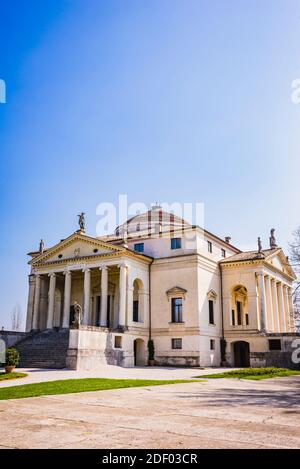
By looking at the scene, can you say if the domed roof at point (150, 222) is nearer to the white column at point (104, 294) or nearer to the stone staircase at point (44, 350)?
the white column at point (104, 294)

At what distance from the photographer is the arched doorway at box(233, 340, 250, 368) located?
144 feet

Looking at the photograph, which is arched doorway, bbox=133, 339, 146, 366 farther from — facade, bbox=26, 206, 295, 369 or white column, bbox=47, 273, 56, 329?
white column, bbox=47, 273, 56, 329

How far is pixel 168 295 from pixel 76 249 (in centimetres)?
1063

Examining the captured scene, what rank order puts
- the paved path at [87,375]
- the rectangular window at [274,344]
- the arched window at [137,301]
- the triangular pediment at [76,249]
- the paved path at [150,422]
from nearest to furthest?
the paved path at [150,422]
the paved path at [87,375]
the rectangular window at [274,344]
the triangular pediment at [76,249]
the arched window at [137,301]

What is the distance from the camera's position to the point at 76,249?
43.7 m

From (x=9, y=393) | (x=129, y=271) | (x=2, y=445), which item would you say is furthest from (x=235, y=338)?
(x=2, y=445)

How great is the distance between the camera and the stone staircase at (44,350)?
110ft

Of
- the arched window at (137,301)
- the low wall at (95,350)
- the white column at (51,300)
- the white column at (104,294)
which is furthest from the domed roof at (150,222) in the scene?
the low wall at (95,350)

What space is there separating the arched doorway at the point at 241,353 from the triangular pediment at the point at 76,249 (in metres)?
16.5

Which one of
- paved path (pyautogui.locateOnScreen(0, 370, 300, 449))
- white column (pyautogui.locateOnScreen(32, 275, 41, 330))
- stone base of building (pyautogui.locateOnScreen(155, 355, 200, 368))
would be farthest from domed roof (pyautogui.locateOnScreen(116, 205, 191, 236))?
paved path (pyautogui.locateOnScreen(0, 370, 300, 449))

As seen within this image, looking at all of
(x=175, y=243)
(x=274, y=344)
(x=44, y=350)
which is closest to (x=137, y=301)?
(x=175, y=243)

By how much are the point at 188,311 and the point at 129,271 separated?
6923mm
